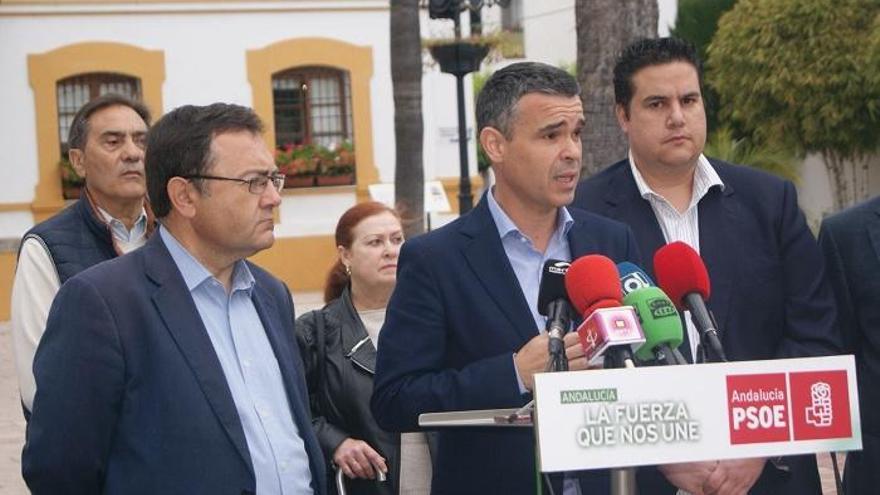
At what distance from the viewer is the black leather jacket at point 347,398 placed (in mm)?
6359

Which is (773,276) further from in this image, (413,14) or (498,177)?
(413,14)

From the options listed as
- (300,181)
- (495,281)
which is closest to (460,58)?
(300,181)

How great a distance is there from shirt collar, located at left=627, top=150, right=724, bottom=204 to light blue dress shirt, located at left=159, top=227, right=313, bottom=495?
4.87 feet

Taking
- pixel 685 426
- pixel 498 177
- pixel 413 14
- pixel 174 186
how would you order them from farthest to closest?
pixel 413 14 < pixel 498 177 < pixel 174 186 < pixel 685 426

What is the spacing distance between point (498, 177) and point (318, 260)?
22.6 metres

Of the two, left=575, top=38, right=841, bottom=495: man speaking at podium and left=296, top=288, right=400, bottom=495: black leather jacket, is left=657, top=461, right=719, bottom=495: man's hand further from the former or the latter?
left=296, top=288, right=400, bottom=495: black leather jacket

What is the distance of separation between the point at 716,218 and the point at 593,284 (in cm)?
162

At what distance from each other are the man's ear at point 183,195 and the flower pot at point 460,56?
13991mm

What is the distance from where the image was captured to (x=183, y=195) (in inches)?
172

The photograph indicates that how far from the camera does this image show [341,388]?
21.0 feet

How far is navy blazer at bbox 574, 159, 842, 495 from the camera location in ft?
16.3

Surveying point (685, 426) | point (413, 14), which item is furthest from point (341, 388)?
point (413, 14)

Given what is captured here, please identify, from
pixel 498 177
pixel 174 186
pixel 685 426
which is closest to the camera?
pixel 685 426

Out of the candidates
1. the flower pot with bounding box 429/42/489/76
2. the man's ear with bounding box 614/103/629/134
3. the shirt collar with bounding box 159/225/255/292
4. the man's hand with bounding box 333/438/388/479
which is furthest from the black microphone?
the flower pot with bounding box 429/42/489/76
